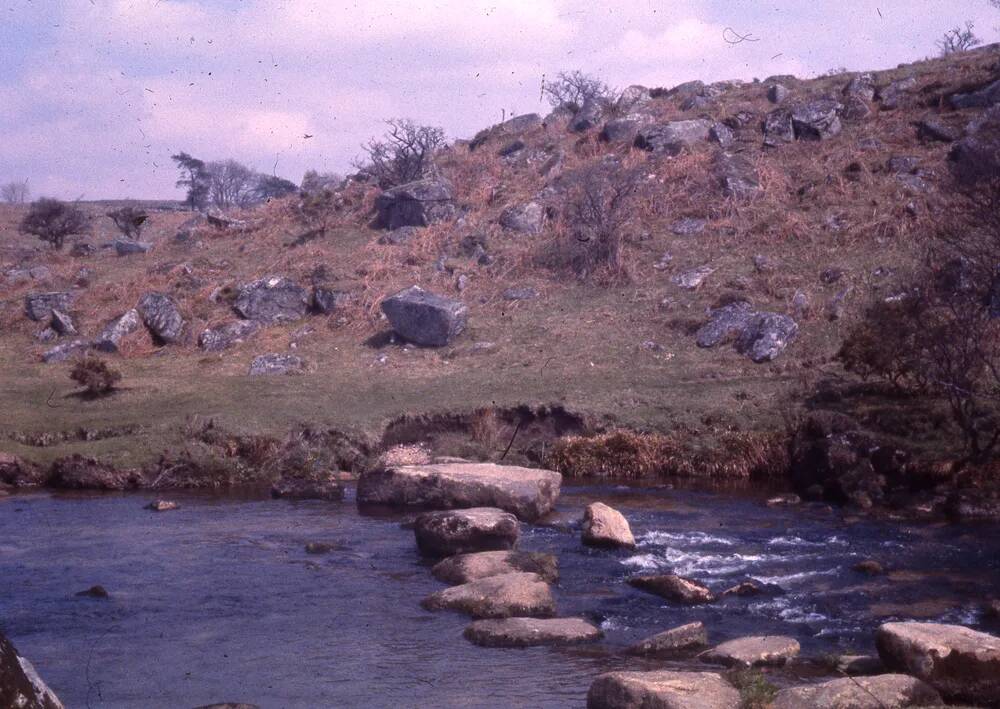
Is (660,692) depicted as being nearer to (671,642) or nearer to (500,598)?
(671,642)

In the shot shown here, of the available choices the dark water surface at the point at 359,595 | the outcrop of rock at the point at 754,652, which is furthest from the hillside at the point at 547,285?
the outcrop of rock at the point at 754,652

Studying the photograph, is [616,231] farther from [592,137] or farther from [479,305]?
[592,137]

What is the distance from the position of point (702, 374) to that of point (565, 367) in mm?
3585

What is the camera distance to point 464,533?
15.5 meters

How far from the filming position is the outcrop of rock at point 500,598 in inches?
495

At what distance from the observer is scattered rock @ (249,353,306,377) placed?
28.7 metres

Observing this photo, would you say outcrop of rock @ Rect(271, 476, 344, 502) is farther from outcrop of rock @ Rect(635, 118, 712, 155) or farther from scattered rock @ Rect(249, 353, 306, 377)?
outcrop of rock @ Rect(635, 118, 712, 155)

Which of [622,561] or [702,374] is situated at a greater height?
[702,374]

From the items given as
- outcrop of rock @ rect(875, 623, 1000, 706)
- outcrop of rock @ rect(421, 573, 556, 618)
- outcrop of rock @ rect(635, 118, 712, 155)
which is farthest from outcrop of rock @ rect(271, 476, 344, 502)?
outcrop of rock @ rect(635, 118, 712, 155)

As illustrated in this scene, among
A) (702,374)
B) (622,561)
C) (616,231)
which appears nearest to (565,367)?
(702,374)

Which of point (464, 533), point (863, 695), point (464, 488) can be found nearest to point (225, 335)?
point (464, 488)

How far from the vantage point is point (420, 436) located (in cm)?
2328

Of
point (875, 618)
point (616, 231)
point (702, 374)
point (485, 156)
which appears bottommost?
point (875, 618)

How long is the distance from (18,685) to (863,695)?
6382 mm
